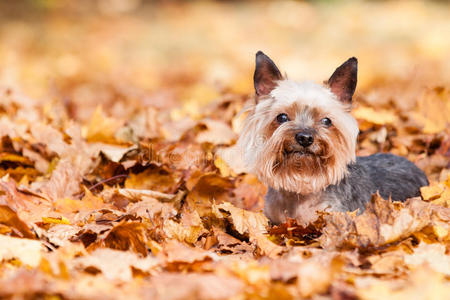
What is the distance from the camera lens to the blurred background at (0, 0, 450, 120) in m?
10.5

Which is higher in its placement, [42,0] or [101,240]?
[42,0]

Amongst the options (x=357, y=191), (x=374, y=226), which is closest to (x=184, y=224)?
(x=374, y=226)

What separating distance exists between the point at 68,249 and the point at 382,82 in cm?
873

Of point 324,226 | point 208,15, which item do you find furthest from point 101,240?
point 208,15

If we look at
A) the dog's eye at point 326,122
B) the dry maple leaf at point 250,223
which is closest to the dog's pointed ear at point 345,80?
the dog's eye at point 326,122

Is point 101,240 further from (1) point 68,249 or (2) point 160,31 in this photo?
(2) point 160,31

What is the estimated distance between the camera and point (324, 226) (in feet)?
11.5

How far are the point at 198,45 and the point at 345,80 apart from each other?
11.8 metres

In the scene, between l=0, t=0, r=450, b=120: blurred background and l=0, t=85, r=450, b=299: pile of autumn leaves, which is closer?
l=0, t=85, r=450, b=299: pile of autumn leaves

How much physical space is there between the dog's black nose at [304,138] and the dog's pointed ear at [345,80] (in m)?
0.61

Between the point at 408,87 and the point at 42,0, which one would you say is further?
the point at 42,0

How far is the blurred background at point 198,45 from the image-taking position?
10.5 m

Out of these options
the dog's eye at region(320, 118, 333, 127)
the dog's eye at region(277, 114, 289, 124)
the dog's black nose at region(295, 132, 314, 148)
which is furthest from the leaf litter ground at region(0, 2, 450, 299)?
the dog's eye at region(320, 118, 333, 127)

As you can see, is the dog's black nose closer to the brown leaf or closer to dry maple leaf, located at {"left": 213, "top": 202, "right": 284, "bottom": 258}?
dry maple leaf, located at {"left": 213, "top": 202, "right": 284, "bottom": 258}
